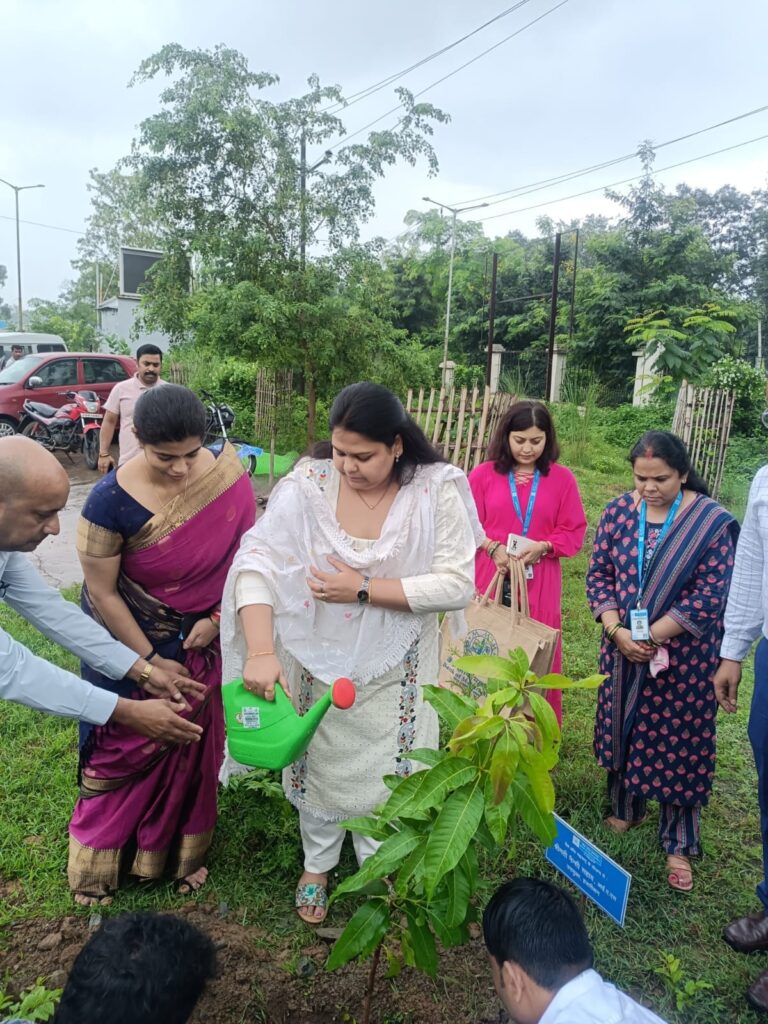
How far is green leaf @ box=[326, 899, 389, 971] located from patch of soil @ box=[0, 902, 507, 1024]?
67 cm

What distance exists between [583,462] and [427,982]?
9665 mm

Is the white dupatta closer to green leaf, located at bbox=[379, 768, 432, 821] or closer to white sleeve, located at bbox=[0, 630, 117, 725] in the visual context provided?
white sleeve, located at bbox=[0, 630, 117, 725]

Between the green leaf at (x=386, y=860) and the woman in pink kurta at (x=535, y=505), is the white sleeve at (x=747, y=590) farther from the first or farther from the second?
the green leaf at (x=386, y=860)

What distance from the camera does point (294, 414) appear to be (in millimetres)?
11578

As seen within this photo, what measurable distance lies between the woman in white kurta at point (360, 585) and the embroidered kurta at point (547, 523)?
120 centimetres

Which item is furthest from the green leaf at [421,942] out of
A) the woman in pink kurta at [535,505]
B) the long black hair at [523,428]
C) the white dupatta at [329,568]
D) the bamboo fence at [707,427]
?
the bamboo fence at [707,427]

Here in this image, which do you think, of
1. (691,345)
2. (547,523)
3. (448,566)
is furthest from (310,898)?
(691,345)

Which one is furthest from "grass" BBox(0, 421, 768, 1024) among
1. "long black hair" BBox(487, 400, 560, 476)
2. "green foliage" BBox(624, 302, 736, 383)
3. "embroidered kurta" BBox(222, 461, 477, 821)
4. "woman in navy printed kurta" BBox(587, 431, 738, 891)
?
"green foliage" BBox(624, 302, 736, 383)

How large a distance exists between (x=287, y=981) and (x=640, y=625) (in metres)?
1.58

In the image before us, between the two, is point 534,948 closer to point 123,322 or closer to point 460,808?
point 460,808

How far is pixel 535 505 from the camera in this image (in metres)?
3.29

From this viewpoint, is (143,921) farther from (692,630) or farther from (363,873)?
(692,630)

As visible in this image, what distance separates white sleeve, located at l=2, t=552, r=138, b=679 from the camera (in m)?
2.06

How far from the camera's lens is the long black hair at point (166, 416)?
2.04m
